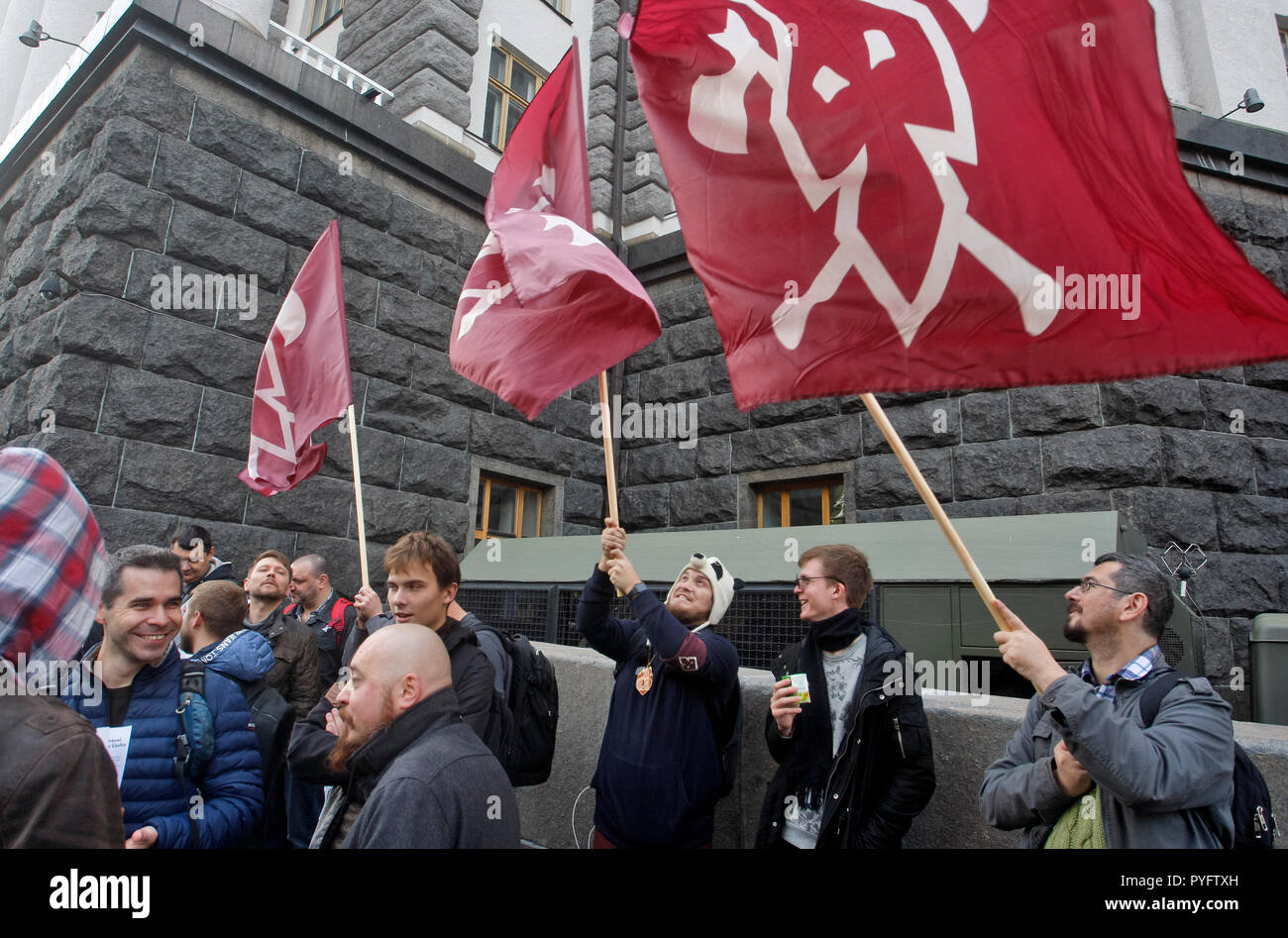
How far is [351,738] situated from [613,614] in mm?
3735

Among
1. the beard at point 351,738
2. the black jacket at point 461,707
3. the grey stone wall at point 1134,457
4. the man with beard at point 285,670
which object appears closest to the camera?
the beard at point 351,738

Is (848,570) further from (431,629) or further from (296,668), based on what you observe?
(296,668)

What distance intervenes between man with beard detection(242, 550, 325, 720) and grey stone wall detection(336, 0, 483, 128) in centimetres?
632

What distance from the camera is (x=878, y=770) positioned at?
240cm

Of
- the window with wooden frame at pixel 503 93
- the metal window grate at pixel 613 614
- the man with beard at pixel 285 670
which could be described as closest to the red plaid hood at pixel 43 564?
the man with beard at pixel 285 670

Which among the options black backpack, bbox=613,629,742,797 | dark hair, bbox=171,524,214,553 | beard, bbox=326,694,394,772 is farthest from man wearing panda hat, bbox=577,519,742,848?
dark hair, bbox=171,524,214,553

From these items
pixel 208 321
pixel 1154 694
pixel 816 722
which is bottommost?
pixel 816 722

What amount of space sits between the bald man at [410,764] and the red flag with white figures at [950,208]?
43.5 inches

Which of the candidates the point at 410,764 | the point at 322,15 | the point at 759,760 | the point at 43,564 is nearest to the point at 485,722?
the point at 410,764

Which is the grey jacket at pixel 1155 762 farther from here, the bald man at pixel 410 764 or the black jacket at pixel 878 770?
the bald man at pixel 410 764

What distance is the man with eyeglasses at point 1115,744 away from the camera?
1.61m
